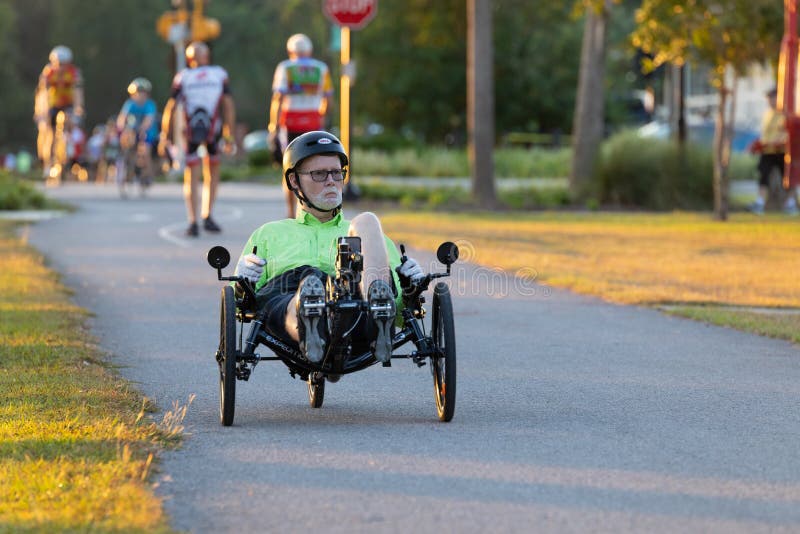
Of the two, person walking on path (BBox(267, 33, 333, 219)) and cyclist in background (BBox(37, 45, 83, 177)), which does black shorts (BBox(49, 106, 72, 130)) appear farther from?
person walking on path (BBox(267, 33, 333, 219))

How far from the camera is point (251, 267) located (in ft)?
24.6

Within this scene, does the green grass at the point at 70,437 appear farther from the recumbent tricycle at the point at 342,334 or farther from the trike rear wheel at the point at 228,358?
the recumbent tricycle at the point at 342,334

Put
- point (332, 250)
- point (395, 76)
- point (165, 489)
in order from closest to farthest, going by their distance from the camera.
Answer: point (165, 489) → point (332, 250) → point (395, 76)

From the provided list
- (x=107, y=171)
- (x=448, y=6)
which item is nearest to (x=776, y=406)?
(x=107, y=171)

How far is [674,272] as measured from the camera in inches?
583

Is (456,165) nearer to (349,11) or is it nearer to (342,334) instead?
(349,11)

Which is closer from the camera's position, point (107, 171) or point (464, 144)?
point (107, 171)

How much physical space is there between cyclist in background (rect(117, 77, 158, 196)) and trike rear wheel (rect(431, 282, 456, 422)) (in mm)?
21835

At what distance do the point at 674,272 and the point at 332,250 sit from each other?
7.61m

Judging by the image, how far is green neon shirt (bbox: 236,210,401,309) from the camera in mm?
7578

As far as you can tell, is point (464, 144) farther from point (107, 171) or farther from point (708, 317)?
point (708, 317)

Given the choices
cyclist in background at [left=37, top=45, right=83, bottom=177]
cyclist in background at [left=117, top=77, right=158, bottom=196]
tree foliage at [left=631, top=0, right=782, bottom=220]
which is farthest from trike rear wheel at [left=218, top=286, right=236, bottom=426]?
cyclist in background at [left=37, top=45, right=83, bottom=177]

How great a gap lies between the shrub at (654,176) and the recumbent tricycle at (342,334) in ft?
64.5

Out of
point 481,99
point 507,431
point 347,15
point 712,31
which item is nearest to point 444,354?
point 507,431
